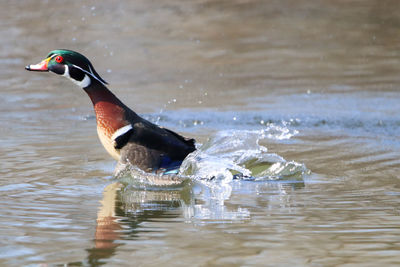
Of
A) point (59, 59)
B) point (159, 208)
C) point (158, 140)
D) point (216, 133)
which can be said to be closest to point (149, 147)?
point (158, 140)

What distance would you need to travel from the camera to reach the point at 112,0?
14.0 metres

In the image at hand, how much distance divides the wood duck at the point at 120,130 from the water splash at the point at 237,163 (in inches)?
6.5

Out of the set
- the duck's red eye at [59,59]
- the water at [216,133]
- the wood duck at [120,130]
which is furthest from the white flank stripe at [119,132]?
the duck's red eye at [59,59]

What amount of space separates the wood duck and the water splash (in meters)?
0.17

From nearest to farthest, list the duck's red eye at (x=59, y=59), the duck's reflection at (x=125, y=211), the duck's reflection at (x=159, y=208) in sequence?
the duck's reflection at (x=125, y=211), the duck's reflection at (x=159, y=208), the duck's red eye at (x=59, y=59)

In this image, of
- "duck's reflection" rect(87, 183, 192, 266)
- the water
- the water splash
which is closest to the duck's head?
the water

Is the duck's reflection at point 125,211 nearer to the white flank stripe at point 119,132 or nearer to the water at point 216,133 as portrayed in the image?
the water at point 216,133

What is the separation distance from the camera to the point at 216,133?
8102 millimetres

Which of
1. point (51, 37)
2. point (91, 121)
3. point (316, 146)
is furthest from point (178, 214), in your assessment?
point (51, 37)

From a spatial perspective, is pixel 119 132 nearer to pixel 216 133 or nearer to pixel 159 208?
pixel 159 208

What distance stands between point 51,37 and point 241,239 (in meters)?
9.12

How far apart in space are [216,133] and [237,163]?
142 cm

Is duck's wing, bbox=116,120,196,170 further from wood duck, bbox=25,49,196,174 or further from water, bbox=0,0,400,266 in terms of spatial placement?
water, bbox=0,0,400,266

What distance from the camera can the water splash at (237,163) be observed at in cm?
612
